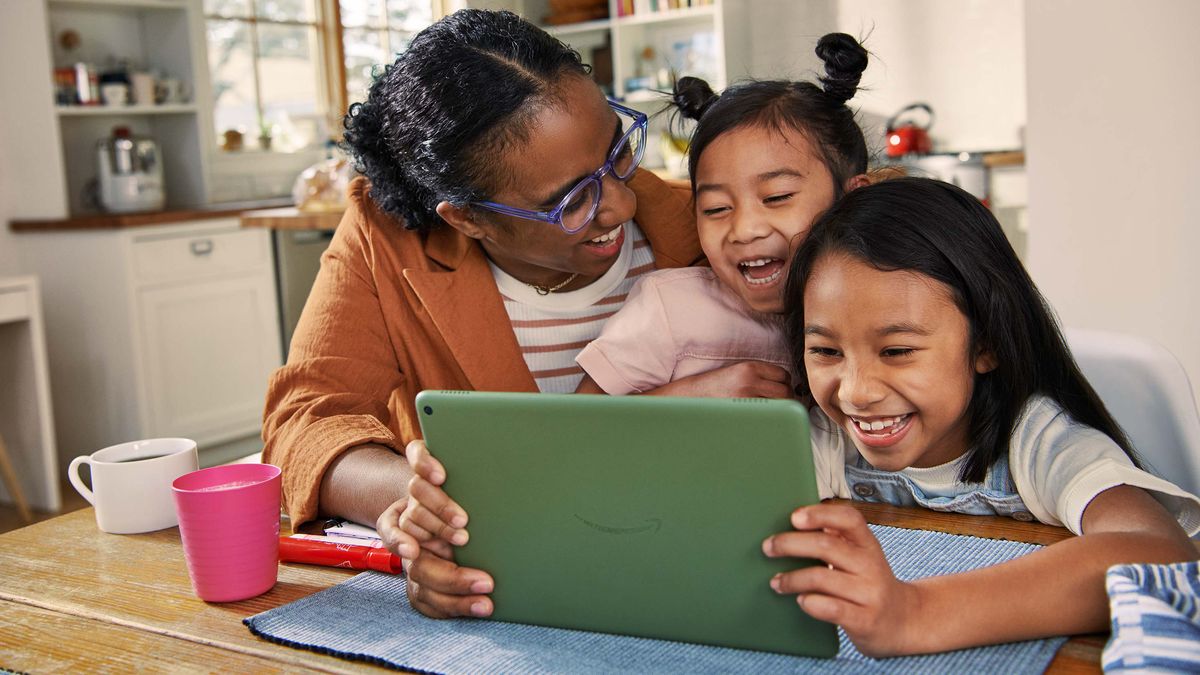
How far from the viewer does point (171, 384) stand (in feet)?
13.8

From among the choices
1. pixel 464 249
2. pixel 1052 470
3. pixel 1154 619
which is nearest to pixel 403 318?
pixel 464 249

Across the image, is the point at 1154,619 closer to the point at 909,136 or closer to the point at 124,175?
the point at 909,136

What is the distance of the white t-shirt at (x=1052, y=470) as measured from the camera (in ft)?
3.13

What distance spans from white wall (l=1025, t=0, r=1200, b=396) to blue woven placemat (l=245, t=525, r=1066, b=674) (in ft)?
5.29

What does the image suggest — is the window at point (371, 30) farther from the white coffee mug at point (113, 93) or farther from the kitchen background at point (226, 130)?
the white coffee mug at point (113, 93)

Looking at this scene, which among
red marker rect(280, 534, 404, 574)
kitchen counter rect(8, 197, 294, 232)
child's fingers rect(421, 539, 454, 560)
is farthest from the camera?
kitchen counter rect(8, 197, 294, 232)

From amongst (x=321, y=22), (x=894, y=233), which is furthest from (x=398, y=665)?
(x=321, y=22)

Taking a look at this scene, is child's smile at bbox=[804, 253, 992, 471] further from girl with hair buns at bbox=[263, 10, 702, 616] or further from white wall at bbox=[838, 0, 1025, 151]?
white wall at bbox=[838, 0, 1025, 151]

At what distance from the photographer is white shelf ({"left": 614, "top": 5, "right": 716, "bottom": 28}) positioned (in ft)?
16.8

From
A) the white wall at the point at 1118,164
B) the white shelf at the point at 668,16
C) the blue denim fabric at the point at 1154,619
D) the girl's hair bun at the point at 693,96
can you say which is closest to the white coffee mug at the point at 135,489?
the girl's hair bun at the point at 693,96

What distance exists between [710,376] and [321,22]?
448 centimetres

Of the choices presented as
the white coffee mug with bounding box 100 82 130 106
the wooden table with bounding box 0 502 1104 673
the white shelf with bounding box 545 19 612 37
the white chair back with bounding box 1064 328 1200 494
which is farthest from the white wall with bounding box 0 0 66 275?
the white chair back with bounding box 1064 328 1200 494

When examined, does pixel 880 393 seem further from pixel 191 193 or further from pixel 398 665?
pixel 191 193

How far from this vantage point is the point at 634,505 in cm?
82
